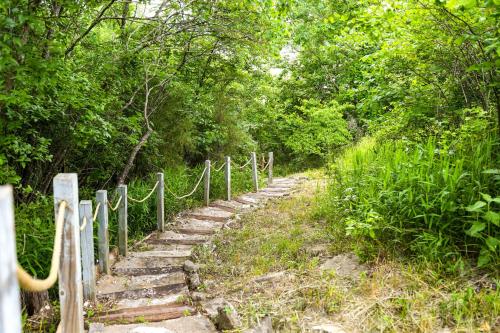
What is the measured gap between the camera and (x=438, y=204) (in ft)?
11.8

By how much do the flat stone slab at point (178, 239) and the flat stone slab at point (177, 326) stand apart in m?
2.56

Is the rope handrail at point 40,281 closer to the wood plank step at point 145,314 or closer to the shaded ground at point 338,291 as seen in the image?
the wood plank step at point 145,314

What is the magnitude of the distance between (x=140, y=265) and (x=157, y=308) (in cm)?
141

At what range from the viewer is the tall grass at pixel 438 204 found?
10.9ft

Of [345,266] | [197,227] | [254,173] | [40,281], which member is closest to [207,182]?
[197,227]

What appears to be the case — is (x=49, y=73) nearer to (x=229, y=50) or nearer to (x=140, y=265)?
(x=140, y=265)

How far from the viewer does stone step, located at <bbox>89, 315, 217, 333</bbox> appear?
3323 mm

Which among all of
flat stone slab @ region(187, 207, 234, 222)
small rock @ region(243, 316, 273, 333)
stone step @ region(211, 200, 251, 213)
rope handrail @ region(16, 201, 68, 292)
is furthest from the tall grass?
stone step @ region(211, 200, 251, 213)

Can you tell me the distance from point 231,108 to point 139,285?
20.3ft

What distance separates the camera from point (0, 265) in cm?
112

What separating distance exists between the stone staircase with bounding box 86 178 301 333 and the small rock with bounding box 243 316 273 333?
486 millimetres

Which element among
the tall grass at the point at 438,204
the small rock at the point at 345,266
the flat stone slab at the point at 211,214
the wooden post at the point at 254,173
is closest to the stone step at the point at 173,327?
the small rock at the point at 345,266

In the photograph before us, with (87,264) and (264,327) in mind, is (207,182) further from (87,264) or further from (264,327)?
(264,327)

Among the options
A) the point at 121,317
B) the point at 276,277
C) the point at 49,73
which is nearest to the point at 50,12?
the point at 49,73
